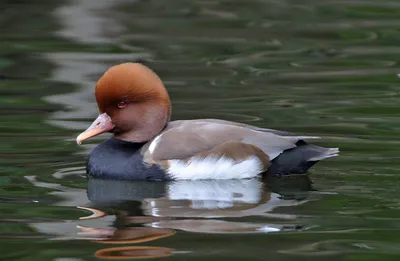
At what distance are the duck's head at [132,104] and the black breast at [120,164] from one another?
114 mm

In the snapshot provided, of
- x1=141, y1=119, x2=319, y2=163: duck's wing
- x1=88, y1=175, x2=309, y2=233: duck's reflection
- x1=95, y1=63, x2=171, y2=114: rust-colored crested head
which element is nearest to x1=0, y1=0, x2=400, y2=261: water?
x1=88, y1=175, x2=309, y2=233: duck's reflection

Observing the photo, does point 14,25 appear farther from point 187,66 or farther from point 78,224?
point 78,224

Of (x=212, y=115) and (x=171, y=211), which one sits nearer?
(x=171, y=211)

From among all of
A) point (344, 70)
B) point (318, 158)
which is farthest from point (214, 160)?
point (344, 70)

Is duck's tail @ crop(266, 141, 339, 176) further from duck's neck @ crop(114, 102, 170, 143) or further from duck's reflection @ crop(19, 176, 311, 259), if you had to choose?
duck's neck @ crop(114, 102, 170, 143)

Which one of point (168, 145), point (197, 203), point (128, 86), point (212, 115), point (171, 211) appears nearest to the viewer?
point (171, 211)

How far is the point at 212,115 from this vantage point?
11.4 meters

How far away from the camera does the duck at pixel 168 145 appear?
8648 millimetres

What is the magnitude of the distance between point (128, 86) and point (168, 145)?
21.0 inches

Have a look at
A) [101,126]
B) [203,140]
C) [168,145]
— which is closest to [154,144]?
[168,145]

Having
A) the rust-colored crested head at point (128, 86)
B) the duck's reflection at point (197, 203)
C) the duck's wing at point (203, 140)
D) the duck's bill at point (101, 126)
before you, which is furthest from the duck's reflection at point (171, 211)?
the rust-colored crested head at point (128, 86)

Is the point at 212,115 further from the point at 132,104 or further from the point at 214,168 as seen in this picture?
the point at 214,168

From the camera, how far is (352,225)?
7.21m

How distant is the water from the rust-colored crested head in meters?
0.64
